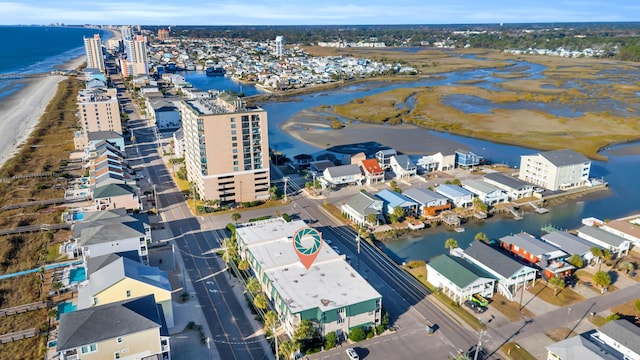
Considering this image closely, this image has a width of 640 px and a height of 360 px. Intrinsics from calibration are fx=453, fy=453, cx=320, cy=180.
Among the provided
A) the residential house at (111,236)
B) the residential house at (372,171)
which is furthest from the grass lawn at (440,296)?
the residential house at (111,236)

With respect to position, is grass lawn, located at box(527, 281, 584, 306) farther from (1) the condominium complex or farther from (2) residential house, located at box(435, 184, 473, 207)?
(1) the condominium complex

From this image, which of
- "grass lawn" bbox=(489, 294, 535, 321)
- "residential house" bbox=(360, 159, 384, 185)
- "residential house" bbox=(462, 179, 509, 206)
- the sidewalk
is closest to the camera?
the sidewalk

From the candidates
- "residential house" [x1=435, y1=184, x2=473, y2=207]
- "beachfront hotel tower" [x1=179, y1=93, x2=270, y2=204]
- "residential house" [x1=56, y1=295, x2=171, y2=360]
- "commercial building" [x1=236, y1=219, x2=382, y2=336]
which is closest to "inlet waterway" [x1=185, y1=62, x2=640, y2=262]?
"residential house" [x1=435, y1=184, x2=473, y2=207]

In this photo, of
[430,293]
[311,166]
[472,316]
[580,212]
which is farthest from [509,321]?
[311,166]

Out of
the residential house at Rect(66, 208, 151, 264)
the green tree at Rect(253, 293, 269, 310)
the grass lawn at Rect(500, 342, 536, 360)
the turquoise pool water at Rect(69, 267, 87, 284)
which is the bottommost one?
the grass lawn at Rect(500, 342, 536, 360)

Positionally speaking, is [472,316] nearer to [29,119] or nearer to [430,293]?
[430,293]

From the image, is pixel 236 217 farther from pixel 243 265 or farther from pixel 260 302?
pixel 260 302

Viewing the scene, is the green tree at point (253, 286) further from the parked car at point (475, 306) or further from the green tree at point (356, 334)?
the parked car at point (475, 306)
